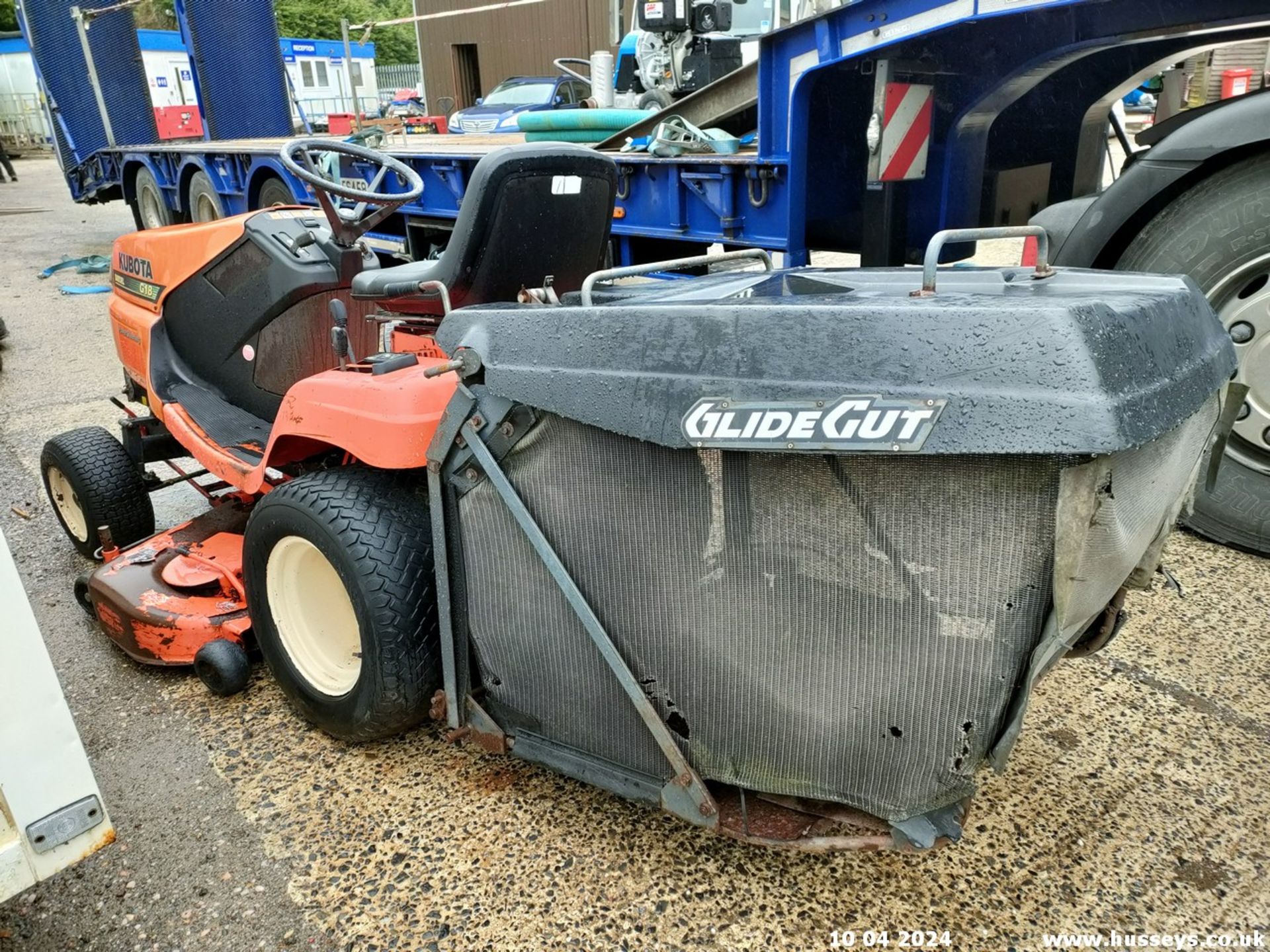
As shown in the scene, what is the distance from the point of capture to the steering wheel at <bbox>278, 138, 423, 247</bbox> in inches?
111

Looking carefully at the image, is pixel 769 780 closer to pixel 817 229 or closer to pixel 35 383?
pixel 817 229

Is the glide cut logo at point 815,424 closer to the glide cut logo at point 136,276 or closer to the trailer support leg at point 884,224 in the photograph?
the glide cut logo at point 136,276

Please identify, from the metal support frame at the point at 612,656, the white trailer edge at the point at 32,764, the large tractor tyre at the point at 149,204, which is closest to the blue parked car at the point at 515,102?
the large tractor tyre at the point at 149,204

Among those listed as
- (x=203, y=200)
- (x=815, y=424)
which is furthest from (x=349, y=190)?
(x=203, y=200)

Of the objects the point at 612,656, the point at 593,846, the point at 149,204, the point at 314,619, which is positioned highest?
the point at 612,656

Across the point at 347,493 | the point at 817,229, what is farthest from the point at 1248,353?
the point at 347,493

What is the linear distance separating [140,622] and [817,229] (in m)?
3.36

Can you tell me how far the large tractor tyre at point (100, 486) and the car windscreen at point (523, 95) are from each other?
9526mm

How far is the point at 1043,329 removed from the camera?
50.1 inches

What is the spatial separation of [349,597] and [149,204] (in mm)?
10133

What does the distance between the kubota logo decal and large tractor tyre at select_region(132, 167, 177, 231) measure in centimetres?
687

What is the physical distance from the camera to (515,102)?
40.4ft

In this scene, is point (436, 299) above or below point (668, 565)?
above

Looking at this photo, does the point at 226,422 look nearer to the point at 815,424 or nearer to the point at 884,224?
the point at 815,424
